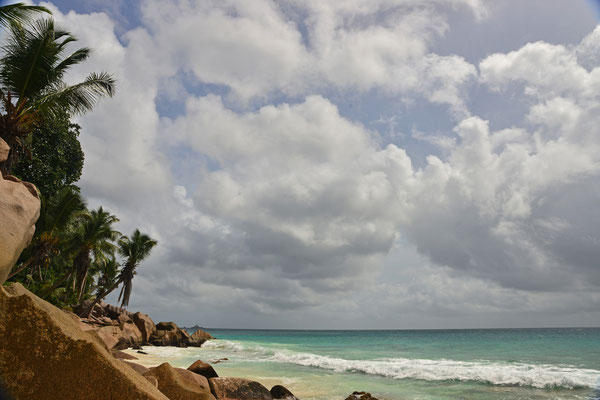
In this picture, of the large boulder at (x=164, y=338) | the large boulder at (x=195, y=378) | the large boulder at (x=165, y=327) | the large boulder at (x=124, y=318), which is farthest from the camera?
the large boulder at (x=165, y=327)

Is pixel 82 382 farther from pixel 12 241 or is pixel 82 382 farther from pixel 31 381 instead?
pixel 12 241

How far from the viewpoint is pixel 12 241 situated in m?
5.04

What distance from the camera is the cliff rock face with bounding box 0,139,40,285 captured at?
16.0ft

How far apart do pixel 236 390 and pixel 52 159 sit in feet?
65.8

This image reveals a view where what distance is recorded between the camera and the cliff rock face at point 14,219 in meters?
4.89

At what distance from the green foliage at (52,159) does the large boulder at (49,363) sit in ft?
64.8

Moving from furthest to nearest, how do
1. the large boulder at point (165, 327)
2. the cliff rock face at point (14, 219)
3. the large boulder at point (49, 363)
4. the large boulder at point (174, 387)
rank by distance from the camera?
the large boulder at point (165, 327) → the large boulder at point (174, 387) → the cliff rock face at point (14, 219) → the large boulder at point (49, 363)

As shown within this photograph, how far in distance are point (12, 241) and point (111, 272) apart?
134 ft

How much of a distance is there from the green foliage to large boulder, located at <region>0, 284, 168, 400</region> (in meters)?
19.8

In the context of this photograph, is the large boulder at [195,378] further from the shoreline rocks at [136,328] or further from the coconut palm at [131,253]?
the coconut palm at [131,253]

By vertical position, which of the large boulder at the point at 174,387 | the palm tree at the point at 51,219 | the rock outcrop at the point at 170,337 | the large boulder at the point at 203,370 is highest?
the palm tree at the point at 51,219

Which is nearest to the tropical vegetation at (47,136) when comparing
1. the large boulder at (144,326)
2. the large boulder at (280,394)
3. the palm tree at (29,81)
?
the palm tree at (29,81)

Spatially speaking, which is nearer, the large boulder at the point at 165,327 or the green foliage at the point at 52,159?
the green foliage at the point at 52,159

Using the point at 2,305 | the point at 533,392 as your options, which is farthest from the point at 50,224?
the point at 533,392
